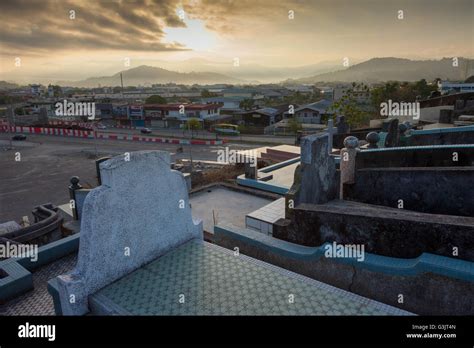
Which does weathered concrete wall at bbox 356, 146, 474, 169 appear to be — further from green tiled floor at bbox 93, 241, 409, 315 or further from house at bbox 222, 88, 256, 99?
house at bbox 222, 88, 256, 99

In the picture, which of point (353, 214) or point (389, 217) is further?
point (353, 214)

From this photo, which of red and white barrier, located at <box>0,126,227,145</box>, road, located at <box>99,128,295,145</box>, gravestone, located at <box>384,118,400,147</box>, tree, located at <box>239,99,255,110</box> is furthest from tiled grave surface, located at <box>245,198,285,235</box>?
tree, located at <box>239,99,255,110</box>

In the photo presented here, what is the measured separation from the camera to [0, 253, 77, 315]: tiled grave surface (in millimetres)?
7191

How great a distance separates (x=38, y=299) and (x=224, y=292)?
5.02m

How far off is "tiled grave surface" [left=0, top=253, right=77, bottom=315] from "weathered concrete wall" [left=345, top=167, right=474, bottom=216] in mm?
8570

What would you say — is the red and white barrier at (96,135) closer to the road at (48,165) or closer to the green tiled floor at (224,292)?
the road at (48,165)

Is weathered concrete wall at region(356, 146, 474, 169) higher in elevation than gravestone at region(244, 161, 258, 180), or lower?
higher

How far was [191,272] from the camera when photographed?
6273mm

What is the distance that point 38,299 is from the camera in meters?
7.64

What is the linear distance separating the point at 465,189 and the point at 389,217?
115 inches

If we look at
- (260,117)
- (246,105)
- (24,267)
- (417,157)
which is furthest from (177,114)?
(417,157)

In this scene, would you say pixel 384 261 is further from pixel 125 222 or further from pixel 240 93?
pixel 240 93
